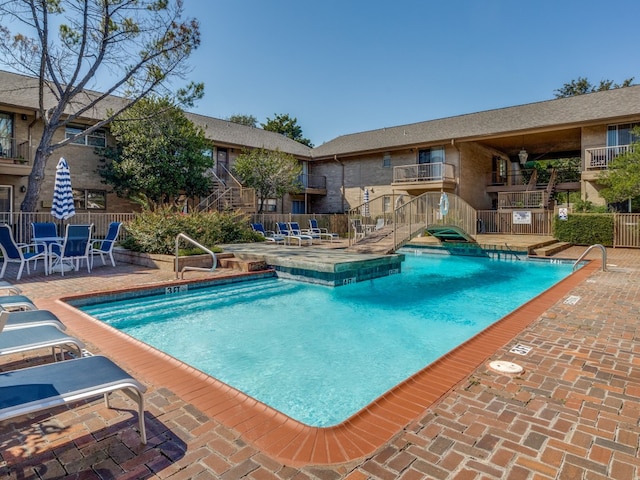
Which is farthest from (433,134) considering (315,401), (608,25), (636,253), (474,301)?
(315,401)

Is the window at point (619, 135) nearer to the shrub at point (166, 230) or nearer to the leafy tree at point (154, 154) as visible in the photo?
the shrub at point (166, 230)

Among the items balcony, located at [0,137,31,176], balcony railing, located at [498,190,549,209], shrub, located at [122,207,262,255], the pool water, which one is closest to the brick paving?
the pool water

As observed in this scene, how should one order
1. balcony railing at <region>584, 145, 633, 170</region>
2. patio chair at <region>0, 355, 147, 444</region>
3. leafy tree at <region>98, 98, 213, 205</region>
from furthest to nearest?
1. leafy tree at <region>98, 98, 213, 205</region>
2. balcony railing at <region>584, 145, 633, 170</region>
3. patio chair at <region>0, 355, 147, 444</region>

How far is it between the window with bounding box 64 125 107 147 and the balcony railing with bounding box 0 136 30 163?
6.82 ft

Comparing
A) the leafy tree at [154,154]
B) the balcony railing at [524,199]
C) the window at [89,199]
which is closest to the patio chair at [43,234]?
the leafy tree at [154,154]

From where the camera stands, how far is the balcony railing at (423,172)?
2119cm

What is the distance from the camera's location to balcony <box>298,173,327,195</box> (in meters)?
26.3

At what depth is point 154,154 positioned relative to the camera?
17516 millimetres

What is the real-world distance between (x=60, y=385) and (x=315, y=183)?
25.9m

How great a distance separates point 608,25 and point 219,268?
16.6 meters

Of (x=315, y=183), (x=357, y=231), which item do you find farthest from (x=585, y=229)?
(x=315, y=183)

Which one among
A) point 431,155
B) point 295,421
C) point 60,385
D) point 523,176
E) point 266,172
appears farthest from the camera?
point 523,176

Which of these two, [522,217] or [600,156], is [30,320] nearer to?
[522,217]

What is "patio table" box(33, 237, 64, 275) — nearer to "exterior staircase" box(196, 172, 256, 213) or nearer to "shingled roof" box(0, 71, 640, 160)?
"shingled roof" box(0, 71, 640, 160)
